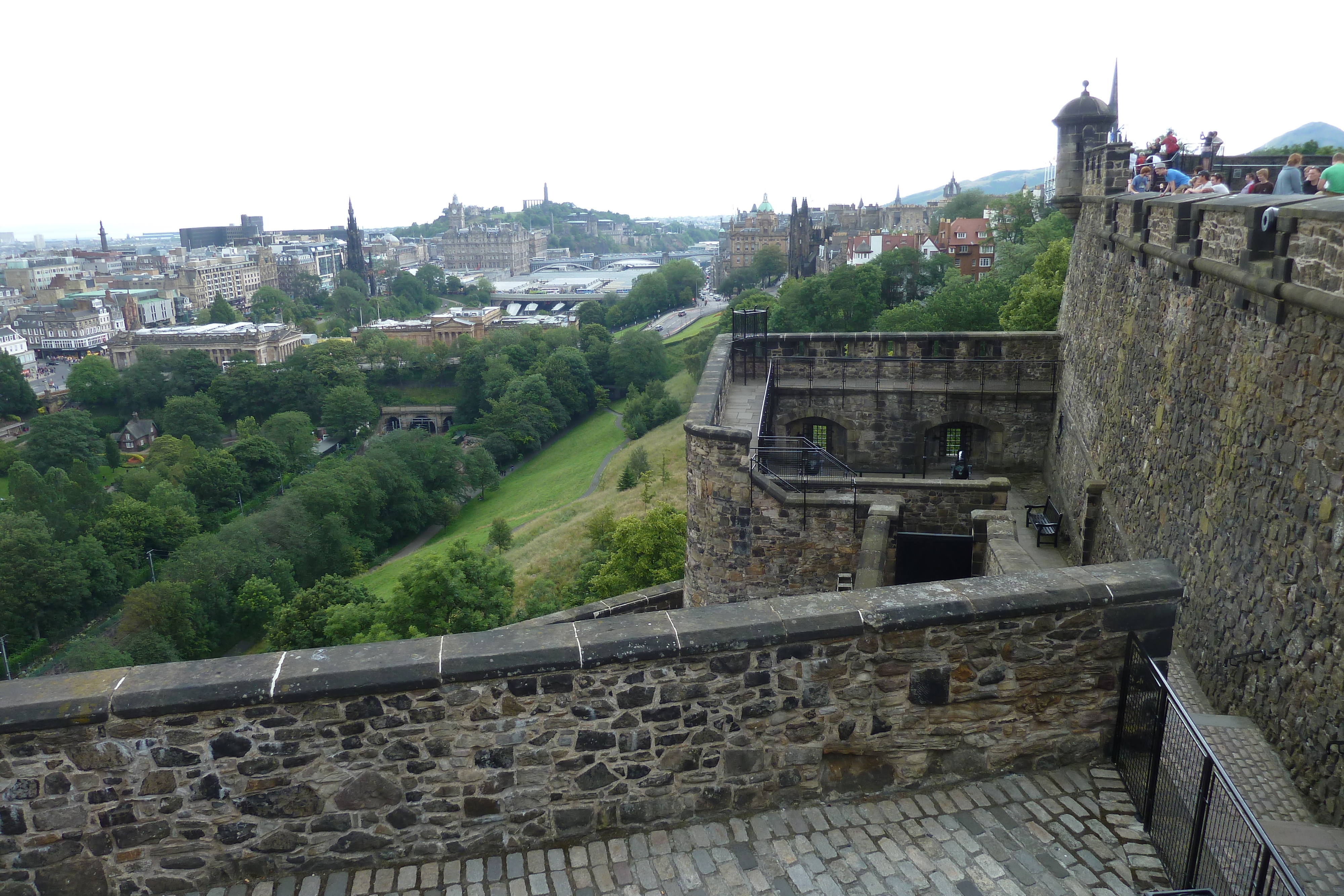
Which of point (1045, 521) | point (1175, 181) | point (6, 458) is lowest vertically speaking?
point (6, 458)

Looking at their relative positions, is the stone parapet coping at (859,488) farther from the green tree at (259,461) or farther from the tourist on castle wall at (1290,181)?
the green tree at (259,461)

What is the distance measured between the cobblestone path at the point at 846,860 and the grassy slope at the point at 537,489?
42209mm

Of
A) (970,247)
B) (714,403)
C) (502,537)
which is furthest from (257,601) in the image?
(970,247)

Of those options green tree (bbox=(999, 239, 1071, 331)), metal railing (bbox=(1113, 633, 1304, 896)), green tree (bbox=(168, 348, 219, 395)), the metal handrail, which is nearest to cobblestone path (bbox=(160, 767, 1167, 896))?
metal railing (bbox=(1113, 633, 1304, 896))

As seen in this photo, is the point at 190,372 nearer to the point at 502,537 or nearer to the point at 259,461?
the point at 259,461

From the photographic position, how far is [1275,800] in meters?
5.11

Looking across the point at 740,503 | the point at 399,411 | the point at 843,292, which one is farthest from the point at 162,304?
the point at 740,503

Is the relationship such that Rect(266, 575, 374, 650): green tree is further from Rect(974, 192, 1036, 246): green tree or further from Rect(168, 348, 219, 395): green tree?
Rect(168, 348, 219, 395): green tree

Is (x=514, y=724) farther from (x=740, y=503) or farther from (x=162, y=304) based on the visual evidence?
(x=162, y=304)

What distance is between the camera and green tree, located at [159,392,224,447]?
87.8 meters

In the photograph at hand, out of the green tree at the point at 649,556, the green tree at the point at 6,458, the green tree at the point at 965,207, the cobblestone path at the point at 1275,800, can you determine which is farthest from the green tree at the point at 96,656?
the green tree at the point at 965,207

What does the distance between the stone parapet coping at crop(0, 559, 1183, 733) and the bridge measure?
97923 mm

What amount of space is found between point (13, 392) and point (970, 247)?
97171 mm

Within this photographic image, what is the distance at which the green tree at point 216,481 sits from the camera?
70188 millimetres
